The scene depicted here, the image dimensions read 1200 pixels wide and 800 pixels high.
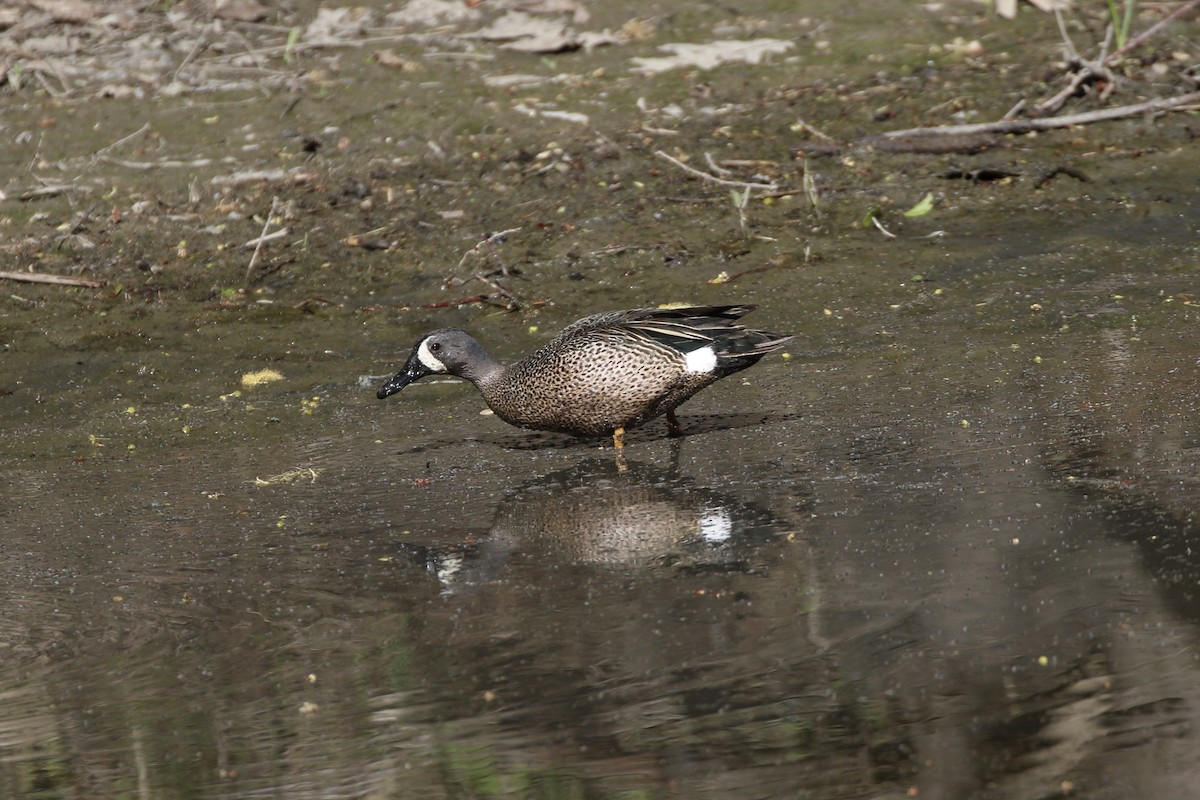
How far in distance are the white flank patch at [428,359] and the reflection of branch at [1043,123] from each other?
3.91m

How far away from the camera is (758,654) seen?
389cm

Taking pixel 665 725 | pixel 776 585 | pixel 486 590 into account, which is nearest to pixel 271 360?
pixel 486 590

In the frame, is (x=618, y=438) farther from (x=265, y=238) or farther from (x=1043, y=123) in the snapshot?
(x=1043, y=123)

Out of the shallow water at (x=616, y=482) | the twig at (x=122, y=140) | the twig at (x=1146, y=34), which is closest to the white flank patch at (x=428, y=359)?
the shallow water at (x=616, y=482)

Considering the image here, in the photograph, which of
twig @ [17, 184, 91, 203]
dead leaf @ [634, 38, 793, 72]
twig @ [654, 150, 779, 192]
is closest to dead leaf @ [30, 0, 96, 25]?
twig @ [17, 184, 91, 203]

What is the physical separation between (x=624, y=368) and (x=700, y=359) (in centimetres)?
31

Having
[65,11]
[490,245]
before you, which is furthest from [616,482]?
[65,11]

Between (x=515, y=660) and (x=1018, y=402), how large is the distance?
2823 millimetres

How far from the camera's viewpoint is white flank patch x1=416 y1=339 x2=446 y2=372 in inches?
256

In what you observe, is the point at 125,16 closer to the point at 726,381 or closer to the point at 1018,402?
the point at 726,381

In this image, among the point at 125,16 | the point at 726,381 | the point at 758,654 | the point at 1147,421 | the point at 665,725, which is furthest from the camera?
the point at 125,16

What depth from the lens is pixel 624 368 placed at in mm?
5953

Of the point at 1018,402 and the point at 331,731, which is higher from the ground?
the point at 331,731

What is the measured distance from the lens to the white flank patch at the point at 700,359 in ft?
19.8
